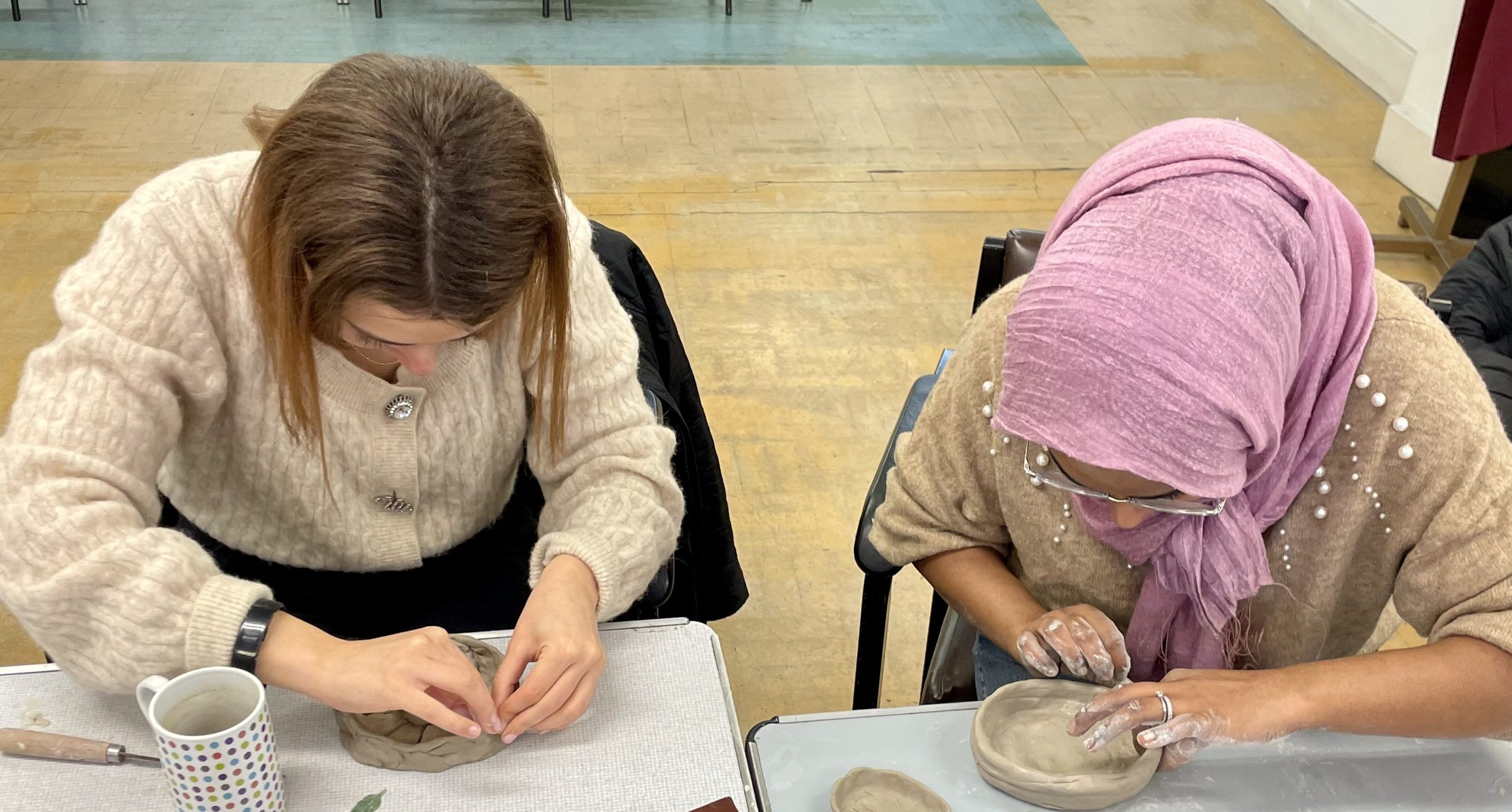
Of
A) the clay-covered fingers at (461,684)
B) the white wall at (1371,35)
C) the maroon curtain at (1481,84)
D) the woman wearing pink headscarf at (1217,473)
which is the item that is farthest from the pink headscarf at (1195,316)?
the white wall at (1371,35)

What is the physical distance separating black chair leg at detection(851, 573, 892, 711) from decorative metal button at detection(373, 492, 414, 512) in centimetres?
60

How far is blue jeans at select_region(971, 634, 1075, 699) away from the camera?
1.51 metres

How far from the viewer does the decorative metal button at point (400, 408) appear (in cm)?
134

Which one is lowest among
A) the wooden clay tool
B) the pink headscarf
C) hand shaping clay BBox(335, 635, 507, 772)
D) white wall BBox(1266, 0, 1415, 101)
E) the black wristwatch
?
white wall BBox(1266, 0, 1415, 101)

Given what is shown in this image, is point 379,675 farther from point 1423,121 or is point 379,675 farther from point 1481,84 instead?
point 1423,121

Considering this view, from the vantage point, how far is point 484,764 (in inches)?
45.6

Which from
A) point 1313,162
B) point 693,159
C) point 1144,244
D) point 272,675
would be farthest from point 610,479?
point 1313,162

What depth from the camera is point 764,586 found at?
2539 millimetres

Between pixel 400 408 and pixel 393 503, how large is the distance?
0.13 metres

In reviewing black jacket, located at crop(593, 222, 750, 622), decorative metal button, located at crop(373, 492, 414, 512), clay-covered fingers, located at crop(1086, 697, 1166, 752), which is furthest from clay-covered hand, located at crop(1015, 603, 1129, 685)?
decorative metal button, located at crop(373, 492, 414, 512)

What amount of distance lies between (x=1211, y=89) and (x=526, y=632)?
178 inches

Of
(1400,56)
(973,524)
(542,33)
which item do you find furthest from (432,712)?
(1400,56)

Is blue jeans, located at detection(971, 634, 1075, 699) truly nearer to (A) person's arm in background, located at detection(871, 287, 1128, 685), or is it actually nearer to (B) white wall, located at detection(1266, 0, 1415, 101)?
(A) person's arm in background, located at detection(871, 287, 1128, 685)

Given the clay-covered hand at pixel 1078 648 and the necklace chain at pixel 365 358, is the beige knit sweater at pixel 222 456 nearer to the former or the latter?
the necklace chain at pixel 365 358
